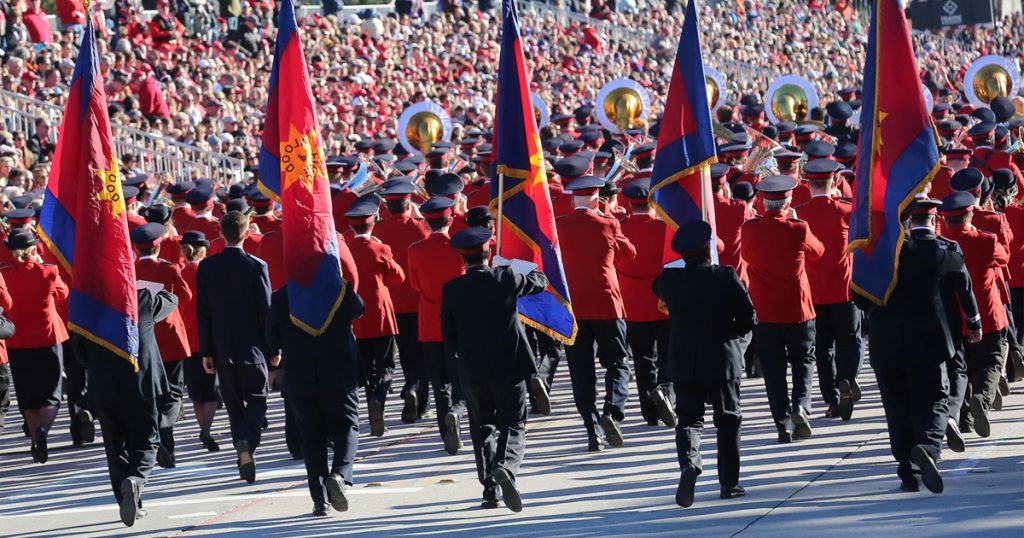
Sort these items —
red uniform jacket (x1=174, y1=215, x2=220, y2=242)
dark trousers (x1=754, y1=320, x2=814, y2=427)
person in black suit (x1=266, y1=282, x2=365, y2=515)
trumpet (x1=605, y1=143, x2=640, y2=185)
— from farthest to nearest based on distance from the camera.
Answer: trumpet (x1=605, y1=143, x2=640, y2=185) < red uniform jacket (x1=174, y1=215, x2=220, y2=242) < dark trousers (x1=754, y1=320, x2=814, y2=427) < person in black suit (x1=266, y1=282, x2=365, y2=515)

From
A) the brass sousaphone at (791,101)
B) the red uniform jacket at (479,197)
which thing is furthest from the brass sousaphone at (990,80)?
the red uniform jacket at (479,197)

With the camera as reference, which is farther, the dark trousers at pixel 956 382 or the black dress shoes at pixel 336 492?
the dark trousers at pixel 956 382

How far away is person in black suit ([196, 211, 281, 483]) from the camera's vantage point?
10.8 m

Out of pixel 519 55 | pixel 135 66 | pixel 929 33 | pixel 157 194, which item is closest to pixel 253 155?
pixel 135 66

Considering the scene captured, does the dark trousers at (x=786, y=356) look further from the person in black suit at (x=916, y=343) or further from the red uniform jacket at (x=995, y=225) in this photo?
the person in black suit at (x=916, y=343)

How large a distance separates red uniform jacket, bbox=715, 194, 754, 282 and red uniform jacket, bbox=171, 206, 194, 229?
4501 millimetres

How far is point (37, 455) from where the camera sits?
12.2m

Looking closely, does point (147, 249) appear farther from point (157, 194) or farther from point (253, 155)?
point (253, 155)

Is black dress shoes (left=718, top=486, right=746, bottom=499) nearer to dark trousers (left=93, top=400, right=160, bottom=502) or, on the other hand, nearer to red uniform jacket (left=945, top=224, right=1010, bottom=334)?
red uniform jacket (left=945, top=224, right=1010, bottom=334)

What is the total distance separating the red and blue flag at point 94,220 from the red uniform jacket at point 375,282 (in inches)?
102

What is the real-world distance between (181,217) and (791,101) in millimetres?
11043

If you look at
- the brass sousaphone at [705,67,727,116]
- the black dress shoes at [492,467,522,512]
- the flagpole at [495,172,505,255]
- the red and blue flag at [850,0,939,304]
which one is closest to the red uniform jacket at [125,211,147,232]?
the flagpole at [495,172,505,255]

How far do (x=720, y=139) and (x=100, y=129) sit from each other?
1030 centimetres

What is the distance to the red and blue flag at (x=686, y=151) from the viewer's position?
10688 mm
